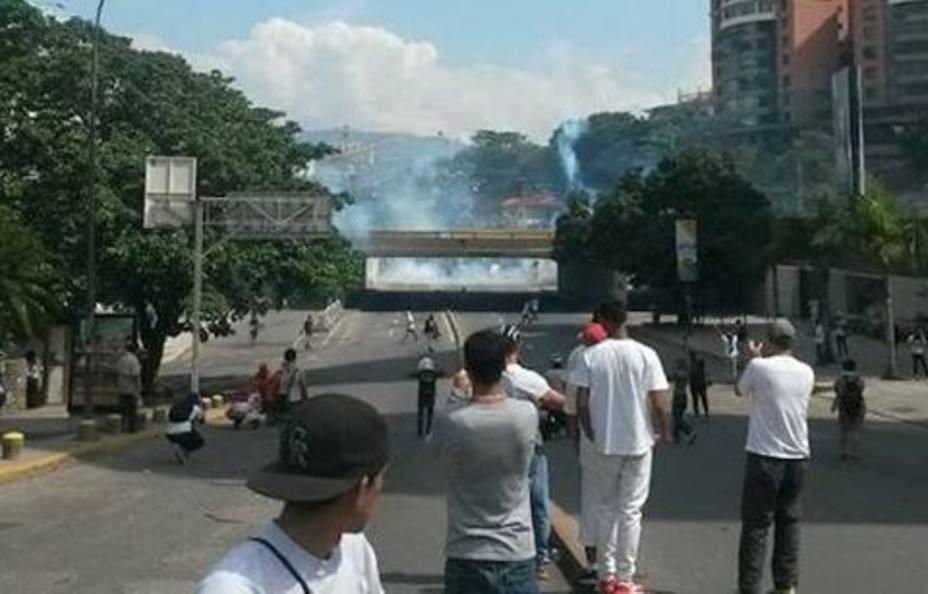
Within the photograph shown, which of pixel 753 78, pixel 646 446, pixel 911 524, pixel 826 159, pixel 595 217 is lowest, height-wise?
pixel 911 524

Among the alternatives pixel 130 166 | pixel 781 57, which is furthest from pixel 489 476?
pixel 781 57

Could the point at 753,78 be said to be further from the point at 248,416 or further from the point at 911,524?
the point at 911,524

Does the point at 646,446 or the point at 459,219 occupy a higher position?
the point at 459,219

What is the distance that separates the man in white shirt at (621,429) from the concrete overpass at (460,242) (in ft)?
305

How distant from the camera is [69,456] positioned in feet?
62.4

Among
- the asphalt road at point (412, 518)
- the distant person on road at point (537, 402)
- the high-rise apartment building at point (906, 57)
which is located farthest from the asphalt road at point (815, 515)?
the high-rise apartment building at point (906, 57)

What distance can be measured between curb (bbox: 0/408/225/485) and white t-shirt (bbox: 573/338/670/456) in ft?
36.4

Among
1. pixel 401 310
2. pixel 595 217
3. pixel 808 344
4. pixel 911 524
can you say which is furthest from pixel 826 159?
pixel 911 524

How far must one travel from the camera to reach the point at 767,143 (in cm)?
13275

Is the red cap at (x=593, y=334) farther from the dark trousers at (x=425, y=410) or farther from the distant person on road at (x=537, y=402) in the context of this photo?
the dark trousers at (x=425, y=410)

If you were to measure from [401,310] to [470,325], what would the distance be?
25.0 metres

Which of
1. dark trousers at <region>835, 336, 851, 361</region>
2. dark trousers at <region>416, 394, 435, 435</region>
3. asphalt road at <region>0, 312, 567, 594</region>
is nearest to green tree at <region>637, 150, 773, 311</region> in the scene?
dark trousers at <region>835, 336, 851, 361</region>

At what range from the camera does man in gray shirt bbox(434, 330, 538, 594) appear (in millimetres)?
5504

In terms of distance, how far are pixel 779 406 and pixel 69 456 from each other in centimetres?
1392
